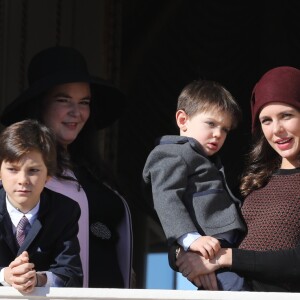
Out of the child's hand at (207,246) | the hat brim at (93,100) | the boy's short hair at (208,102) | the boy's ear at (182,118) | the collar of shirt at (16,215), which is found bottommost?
the child's hand at (207,246)

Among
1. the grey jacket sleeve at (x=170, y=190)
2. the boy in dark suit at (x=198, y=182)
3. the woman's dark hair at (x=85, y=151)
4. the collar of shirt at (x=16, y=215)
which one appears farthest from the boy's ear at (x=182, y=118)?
the collar of shirt at (x=16, y=215)

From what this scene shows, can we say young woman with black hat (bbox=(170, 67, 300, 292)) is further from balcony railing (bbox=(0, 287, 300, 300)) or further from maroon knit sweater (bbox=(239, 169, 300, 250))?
balcony railing (bbox=(0, 287, 300, 300))

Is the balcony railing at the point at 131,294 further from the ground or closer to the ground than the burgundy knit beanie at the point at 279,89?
closer to the ground

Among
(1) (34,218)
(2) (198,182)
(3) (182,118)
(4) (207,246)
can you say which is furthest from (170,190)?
(1) (34,218)

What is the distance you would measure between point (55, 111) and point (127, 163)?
2545mm

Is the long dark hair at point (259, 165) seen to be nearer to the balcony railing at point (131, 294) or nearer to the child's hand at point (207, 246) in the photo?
the child's hand at point (207, 246)

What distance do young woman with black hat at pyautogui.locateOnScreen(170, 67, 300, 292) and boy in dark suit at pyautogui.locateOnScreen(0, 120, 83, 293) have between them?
398 mm

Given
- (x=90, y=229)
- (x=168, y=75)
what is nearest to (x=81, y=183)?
(x=90, y=229)

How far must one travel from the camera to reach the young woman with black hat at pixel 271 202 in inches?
172

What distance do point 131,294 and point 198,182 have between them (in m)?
0.62

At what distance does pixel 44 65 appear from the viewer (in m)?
5.29

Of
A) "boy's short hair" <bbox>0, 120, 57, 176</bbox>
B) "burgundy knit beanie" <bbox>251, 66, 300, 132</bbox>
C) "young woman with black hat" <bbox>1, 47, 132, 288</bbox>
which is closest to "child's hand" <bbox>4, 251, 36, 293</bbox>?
"boy's short hair" <bbox>0, 120, 57, 176</bbox>

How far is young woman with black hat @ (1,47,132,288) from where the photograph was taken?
A: 16.3 feet

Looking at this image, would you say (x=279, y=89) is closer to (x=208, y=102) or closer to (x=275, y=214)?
(x=208, y=102)
